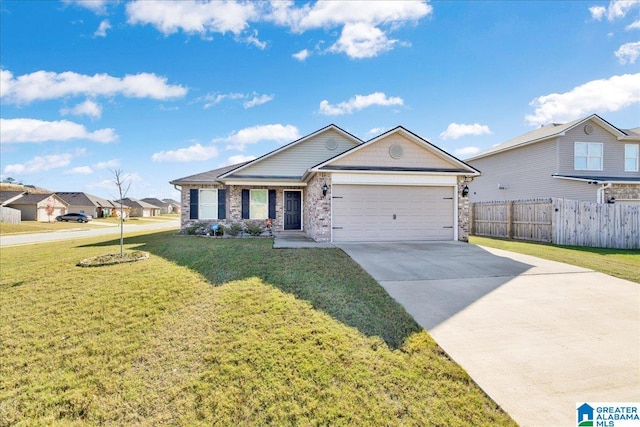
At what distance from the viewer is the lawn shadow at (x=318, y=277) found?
4.27m

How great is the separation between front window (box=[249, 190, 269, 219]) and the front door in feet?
3.25

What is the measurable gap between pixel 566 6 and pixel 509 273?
426 inches

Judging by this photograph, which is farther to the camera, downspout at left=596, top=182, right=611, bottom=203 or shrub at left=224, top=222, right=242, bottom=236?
downspout at left=596, top=182, right=611, bottom=203

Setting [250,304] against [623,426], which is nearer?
[623,426]

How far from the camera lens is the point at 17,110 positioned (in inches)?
716

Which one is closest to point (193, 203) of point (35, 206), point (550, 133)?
point (550, 133)

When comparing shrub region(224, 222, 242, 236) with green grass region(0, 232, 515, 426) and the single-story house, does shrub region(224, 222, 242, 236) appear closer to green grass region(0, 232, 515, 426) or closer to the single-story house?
the single-story house

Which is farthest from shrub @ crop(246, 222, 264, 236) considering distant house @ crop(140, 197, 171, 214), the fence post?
distant house @ crop(140, 197, 171, 214)

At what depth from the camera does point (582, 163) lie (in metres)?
16.3

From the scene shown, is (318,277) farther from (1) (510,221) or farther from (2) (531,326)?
(1) (510,221)

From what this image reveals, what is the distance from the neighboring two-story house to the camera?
15.1m

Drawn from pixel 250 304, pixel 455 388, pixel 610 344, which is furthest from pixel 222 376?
pixel 610 344

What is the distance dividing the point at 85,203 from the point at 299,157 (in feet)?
149

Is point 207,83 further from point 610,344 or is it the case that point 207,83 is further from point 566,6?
point 610,344
